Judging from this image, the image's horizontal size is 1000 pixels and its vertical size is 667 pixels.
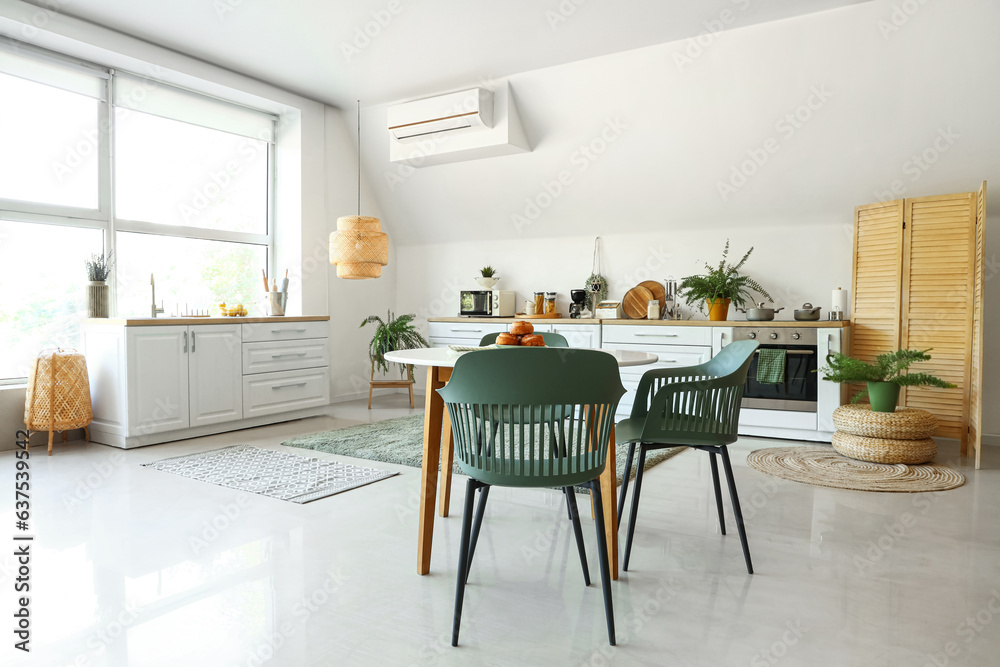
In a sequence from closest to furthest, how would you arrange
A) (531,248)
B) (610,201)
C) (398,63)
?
(398,63)
(610,201)
(531,248)

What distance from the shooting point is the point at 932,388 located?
448 cm

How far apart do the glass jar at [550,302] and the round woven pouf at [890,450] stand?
9.53ft

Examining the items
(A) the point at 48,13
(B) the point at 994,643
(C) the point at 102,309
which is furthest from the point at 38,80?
(B) the point at 994,643

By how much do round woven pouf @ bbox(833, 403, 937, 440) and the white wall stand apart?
1.11 m

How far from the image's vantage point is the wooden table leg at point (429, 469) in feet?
7.79

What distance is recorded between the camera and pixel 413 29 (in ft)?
14.8

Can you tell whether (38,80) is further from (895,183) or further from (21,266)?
(895,183)

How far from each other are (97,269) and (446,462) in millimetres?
3271

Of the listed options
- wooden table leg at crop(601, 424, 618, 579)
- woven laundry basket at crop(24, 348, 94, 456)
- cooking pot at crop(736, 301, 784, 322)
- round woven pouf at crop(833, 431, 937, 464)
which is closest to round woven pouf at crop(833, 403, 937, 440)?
round woven pouf at crop(833, 431, 937, 464)

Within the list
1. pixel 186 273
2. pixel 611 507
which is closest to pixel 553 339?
pixel 611 507

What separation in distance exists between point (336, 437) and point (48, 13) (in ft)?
10.8

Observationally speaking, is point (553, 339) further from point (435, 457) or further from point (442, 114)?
point (442, 114)

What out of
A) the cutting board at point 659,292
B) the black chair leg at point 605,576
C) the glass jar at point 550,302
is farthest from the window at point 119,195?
the black chair leg at point 605,576

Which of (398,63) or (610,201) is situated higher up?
(398,63)
